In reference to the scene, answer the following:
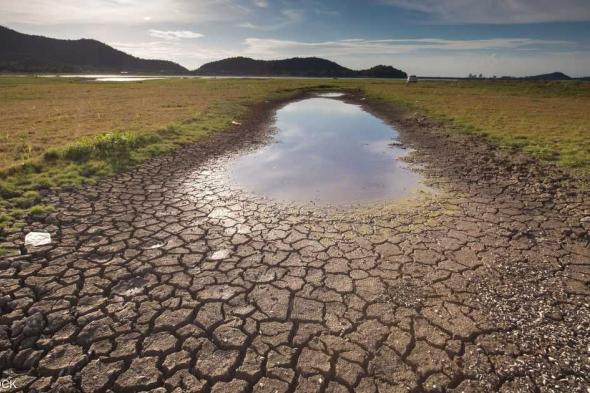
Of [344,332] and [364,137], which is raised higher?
[364,137]

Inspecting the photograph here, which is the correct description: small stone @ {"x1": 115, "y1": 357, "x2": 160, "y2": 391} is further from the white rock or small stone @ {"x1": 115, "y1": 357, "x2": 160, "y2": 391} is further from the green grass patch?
the green grass patch

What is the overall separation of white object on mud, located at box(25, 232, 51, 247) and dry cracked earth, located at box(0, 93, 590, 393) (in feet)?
0.80

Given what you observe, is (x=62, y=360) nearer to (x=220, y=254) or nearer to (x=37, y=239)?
(x=220, y=254)

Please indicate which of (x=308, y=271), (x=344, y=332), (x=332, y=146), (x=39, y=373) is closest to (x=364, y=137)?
(x=332, y=146)

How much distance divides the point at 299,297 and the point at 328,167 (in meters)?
7.90

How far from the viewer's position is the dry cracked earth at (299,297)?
3.71 metres

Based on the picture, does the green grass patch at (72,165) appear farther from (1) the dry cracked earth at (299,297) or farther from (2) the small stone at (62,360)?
(2) the small stone at (62,360)

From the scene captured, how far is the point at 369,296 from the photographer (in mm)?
4980

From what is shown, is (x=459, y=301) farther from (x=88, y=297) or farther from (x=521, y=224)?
(x=88, y=297)

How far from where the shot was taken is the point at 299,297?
496 cm

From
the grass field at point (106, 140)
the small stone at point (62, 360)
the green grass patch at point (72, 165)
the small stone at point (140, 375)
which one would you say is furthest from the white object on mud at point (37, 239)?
the small stone at point (140, 375)

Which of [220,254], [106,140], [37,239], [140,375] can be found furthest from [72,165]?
[140,375]

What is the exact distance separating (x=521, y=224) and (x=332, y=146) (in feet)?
32.1

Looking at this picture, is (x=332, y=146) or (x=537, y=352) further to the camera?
(x=332, y=146)
